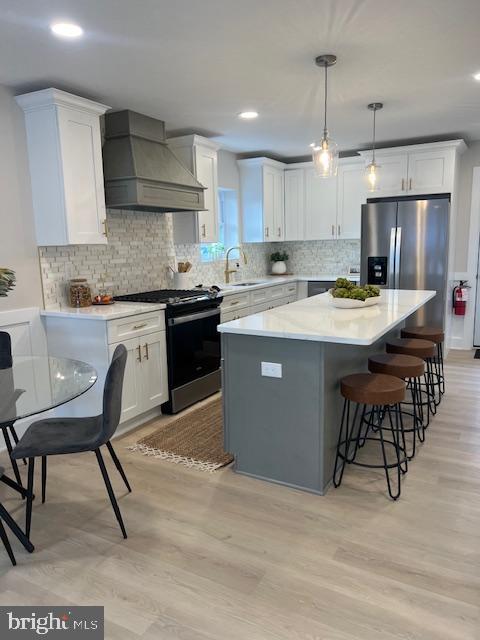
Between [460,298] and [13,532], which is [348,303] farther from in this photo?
[460,298]

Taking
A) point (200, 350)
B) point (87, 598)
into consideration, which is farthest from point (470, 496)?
point (200, 350)

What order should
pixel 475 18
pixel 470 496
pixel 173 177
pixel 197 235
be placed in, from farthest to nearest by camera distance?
pixel 197 235 → pixel 173 177 → pixel 470 496 → pixel 475 18

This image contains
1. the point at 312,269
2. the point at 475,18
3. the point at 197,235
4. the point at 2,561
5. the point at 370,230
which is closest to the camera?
the point at 2,561

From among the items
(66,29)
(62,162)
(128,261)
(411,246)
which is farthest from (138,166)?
(411,246)

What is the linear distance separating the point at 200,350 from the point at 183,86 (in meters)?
2.13

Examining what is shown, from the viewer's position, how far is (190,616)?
1806mm

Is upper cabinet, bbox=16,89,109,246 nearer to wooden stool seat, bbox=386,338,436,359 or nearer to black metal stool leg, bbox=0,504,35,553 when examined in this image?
black metal stool leg, bbox=0,504,35,553

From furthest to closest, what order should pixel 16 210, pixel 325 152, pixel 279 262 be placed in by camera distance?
pixel 279 262
pixel 16 210
pixel 325 152

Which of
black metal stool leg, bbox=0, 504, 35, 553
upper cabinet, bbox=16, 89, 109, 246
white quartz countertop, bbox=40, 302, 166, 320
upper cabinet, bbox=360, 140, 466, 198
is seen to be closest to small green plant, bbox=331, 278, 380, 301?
white quartz countertop, bbox=40, 302, 166, 320

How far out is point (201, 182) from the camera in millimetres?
4691

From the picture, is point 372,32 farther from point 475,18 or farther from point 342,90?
point 342,90

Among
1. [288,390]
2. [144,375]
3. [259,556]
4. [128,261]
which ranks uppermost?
[128,261]

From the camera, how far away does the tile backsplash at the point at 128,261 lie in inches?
143

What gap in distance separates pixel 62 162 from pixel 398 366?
2.68 m
